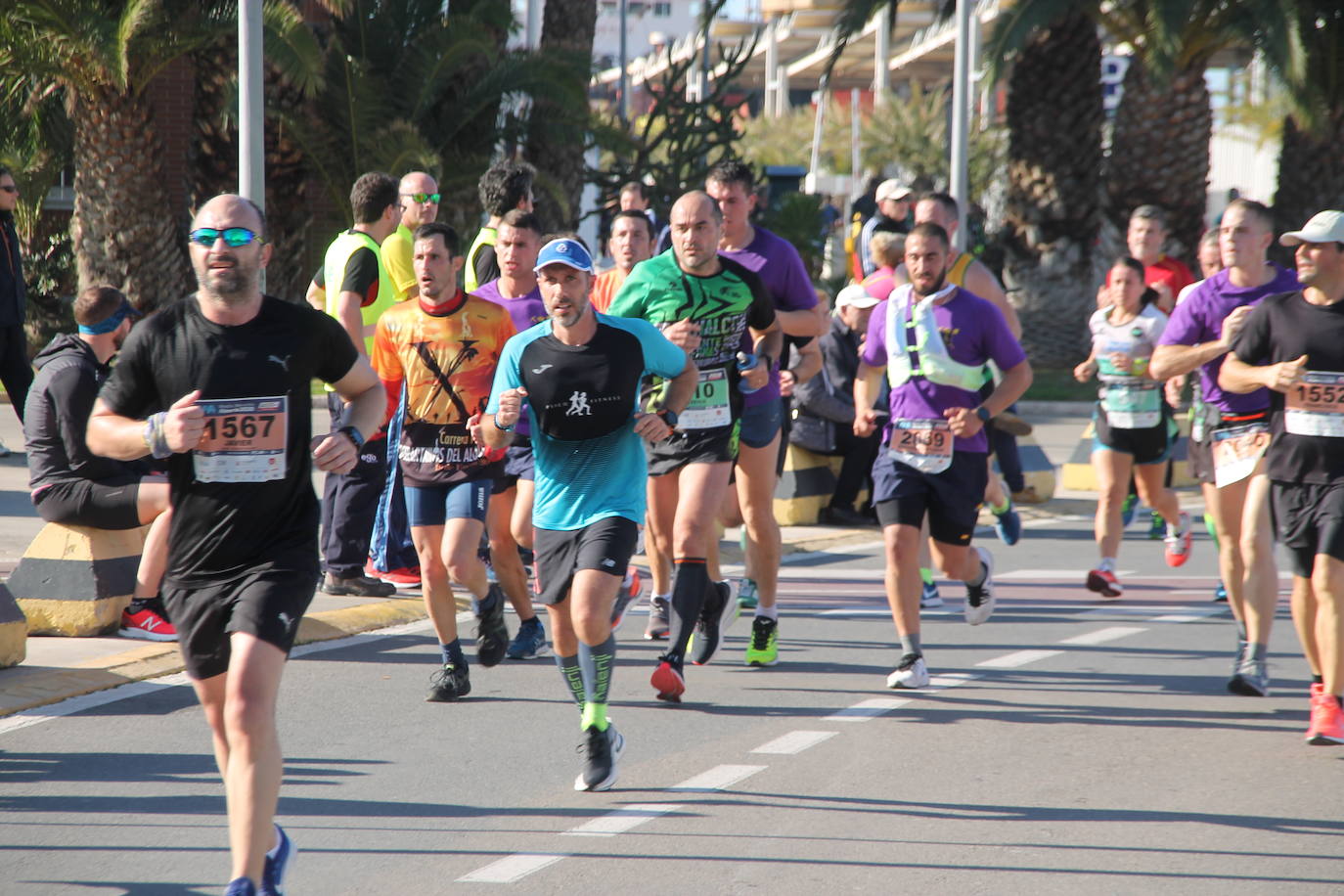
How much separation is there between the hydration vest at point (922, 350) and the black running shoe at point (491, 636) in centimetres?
211

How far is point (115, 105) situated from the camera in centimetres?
1809

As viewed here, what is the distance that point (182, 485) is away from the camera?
4.91 meters

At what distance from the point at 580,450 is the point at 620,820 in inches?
54.6

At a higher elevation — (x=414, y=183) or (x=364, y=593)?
(x=414, y=183)

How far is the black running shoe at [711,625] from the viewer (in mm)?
8180

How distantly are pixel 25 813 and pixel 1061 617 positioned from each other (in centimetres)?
614

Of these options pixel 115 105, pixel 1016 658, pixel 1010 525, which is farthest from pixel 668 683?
pixel 115 105

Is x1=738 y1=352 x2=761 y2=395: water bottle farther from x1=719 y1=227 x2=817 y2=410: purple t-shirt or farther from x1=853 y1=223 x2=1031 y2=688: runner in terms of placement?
x1=853 y1=223 x2=1031 y2=688: runner

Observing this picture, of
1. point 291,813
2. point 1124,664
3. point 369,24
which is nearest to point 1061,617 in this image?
point 1124,664

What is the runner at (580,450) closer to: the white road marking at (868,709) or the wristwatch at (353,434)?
the wristwatch at (353,434)

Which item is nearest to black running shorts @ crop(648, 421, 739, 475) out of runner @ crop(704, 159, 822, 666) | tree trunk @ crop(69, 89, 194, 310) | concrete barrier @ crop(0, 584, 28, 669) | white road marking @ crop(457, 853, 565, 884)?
runner @ crop(704, 159, 822, 666)

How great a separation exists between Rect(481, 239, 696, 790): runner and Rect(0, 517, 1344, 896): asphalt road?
0.55 meters

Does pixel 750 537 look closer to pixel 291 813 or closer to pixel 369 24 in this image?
pixel 291 813

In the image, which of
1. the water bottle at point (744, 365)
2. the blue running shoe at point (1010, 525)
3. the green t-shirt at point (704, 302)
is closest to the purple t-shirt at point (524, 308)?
the green t-shirt at point (704, 302)
